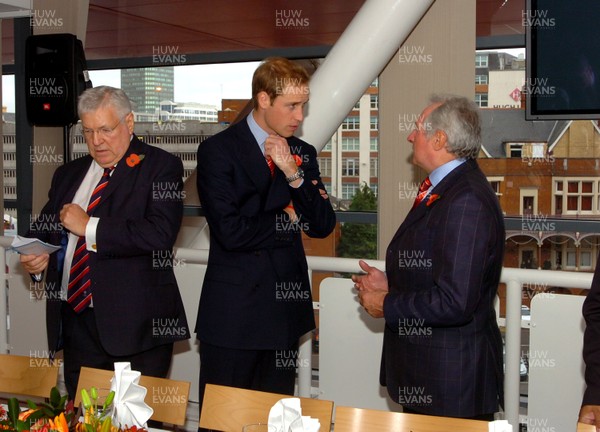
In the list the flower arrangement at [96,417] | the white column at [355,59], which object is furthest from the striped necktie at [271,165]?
the white column at [355,59]

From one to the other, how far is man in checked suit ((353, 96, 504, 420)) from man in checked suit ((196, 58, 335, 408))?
0.50 m

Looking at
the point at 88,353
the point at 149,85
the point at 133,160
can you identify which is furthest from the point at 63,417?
the point at 149,85

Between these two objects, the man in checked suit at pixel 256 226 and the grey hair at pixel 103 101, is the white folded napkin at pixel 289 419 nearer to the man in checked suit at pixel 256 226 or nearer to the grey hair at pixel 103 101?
the man in checked suit at pixel 256 226

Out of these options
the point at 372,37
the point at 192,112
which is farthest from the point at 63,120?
the point at 192,112

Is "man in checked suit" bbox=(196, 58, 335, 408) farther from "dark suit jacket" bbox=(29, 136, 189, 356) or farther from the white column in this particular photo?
the white column

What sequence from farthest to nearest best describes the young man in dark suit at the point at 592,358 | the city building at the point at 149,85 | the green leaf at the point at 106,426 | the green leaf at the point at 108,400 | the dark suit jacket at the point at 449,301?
the city building at the point at 149,85 < the dark suit jacket at the point at 449,301 < the young man in dark suit at the point at 592,358 < the green leaf at the point at 108,400 < the green leaf at the point at 106,426

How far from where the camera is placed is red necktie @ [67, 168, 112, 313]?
3.04m

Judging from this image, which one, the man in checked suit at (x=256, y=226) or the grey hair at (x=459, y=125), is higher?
the grey hair at (x=459, y=125)

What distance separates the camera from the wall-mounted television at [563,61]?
15.8 ft

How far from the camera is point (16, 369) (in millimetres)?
2967

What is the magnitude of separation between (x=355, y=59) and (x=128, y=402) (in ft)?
11.1

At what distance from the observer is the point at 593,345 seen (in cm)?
245

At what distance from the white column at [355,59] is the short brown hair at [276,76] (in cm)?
185

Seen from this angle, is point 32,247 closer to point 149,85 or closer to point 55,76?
point 55,76
